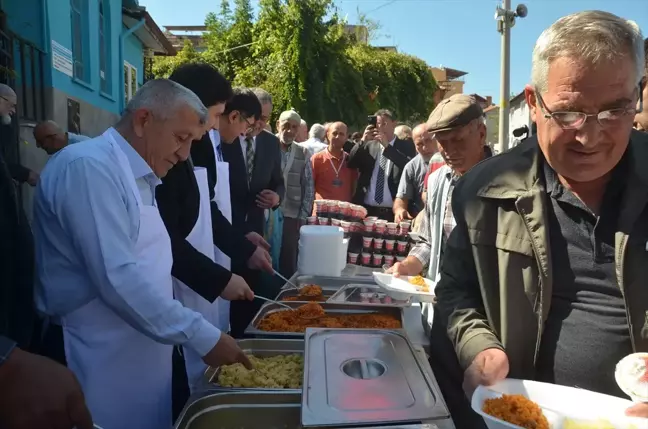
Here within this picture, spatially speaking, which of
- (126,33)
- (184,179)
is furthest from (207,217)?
(126,33)

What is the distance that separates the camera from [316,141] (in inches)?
218

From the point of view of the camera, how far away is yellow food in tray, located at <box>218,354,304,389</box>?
1312 millimetres

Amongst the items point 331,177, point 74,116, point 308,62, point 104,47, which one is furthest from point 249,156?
point 308,62

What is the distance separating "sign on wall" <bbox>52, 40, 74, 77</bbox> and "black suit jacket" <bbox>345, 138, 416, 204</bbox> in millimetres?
3192

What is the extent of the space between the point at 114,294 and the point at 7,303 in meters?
0.27

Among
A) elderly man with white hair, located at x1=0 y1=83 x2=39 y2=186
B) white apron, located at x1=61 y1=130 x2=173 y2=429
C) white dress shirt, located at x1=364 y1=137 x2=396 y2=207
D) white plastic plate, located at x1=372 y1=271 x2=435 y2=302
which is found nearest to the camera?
white apron, located at x1=61 y1=130 x2=173 y2=429

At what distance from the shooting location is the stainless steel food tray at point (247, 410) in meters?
1.22

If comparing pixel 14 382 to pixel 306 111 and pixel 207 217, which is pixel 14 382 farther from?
pixel 306 111

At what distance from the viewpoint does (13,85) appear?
14.1 feet

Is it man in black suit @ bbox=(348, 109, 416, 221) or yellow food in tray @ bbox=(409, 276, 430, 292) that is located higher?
man in black suit @ bbox=(348, 109, 416, 221)

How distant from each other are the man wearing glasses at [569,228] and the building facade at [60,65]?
316 cm

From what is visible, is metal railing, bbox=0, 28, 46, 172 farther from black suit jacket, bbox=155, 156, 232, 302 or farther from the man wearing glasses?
the man wearing glasses

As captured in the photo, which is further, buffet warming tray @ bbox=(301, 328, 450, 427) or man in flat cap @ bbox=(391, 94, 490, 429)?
man in flat cap @ bbox=(391, 94, 490, 429)

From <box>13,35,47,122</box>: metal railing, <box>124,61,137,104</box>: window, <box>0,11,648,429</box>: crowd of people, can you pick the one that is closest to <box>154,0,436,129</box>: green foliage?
<box>124,61,137,104</box>: window
